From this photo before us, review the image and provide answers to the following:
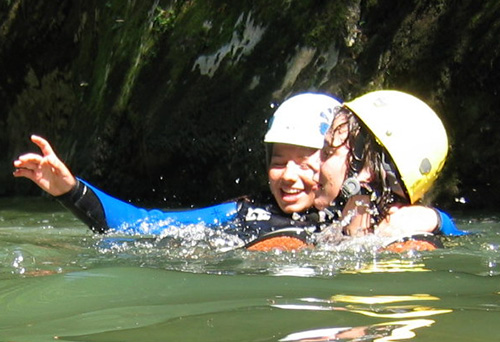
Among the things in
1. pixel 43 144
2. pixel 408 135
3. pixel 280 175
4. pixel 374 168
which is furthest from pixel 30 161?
pixel 408 135

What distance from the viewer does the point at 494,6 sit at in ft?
22.5

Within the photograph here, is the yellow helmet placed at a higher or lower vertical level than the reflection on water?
higher

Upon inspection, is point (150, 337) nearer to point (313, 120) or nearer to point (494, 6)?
point (313, 120)

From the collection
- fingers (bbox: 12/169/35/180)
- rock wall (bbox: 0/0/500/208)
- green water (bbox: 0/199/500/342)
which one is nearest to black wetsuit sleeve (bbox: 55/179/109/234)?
fingers (bbox: 12/169/35/180)

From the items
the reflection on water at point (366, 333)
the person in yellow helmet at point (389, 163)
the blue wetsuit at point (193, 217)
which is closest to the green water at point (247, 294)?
the reflection on water at point (366, 333)

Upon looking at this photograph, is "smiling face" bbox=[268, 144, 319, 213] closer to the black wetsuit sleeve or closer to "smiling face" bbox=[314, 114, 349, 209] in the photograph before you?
"smiling face" bbox=[314, 114, 349, 209]

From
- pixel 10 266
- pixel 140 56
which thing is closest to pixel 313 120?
pixel 10 266

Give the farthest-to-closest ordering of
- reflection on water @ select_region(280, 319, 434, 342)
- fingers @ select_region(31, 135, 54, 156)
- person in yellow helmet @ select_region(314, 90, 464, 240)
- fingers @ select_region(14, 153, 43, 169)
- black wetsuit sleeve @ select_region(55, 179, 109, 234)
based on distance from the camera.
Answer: black wetsuit sleeve @ select_region(55, 179, 109, 234) < fingers @ select_region(14, 153, 43, 169) < fingers @ select_region(31, 135, 54, 156) < person in yellow helmet @ select_region(314, 90, 464, 240) < reflection on water @ select_region(280, 319, 434, 342)

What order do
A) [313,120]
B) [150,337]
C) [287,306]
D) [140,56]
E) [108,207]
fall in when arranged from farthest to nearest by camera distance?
[140,56] → [108,207] → [313,120] → [287,306] → [150,337]

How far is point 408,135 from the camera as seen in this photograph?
15.1ft

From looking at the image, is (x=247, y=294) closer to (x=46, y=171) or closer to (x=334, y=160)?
(x=334, y=160)

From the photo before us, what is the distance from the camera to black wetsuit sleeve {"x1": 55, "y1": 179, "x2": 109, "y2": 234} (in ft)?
17.7

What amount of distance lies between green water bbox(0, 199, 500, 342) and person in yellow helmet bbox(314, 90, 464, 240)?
0.79ft

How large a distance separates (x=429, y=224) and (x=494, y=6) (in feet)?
9.41
